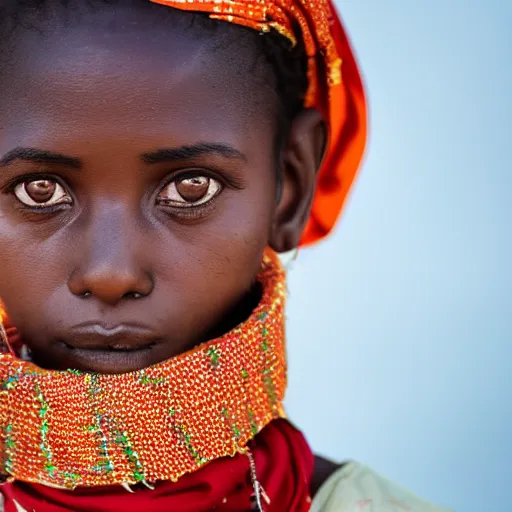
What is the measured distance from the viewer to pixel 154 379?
1.13 m

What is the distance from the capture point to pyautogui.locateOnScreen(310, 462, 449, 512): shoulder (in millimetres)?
1363

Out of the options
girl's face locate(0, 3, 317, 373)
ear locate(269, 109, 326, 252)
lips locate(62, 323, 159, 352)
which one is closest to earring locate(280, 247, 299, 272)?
ear locate(269, 109, 326, 252)

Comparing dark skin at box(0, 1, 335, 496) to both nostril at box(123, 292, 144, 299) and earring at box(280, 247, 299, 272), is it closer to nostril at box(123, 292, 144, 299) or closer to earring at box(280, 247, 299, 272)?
nostril at box(123, 292, 144, 299)

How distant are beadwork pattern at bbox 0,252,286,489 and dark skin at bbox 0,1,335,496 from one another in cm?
3

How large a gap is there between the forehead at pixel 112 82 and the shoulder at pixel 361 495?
599 mm

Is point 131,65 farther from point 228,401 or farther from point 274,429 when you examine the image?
point 274,429

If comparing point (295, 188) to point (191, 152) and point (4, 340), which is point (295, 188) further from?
point (4, 340)

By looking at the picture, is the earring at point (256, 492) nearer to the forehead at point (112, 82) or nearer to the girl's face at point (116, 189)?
the girl's face at point (116, 189)

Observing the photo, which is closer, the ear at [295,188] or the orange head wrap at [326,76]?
the orange head wrap at [326,76]

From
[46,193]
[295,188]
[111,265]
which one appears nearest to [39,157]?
[46,193]

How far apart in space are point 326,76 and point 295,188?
20cm

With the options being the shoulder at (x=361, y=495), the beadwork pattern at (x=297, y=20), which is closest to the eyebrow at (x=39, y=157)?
the beadwork pattern at (x=297, y=20)

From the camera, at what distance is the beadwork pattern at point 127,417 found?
113 centimetres

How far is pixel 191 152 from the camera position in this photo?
3.70 feet
